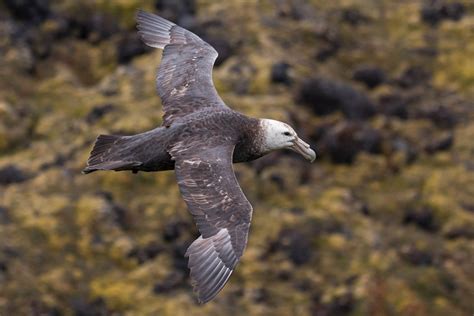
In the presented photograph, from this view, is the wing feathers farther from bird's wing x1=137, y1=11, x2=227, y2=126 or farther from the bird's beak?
the bird's beak

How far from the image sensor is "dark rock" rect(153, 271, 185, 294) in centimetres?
2181

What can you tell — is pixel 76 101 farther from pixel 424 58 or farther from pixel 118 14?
pixel 424 58

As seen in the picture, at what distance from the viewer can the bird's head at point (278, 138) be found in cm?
1374

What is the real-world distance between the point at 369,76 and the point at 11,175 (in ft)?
33.9

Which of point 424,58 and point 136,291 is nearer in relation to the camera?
point 136,291

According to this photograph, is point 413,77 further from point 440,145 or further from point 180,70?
point 180,70

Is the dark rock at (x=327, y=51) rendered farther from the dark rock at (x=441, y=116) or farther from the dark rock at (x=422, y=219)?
the dark rock at (x=422, y=219)

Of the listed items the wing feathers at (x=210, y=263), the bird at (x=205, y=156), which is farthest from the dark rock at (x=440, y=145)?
the wing feathers at (x=210, y=263)

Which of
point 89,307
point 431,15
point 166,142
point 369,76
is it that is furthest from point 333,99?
point 166,142

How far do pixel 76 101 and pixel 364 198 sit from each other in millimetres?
7360

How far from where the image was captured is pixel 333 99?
27.5m

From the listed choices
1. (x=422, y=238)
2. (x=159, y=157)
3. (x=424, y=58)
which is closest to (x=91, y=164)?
(x=159, y=157)

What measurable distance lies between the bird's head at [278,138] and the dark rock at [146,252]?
881 centimetres

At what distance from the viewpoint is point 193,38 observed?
1620cm
